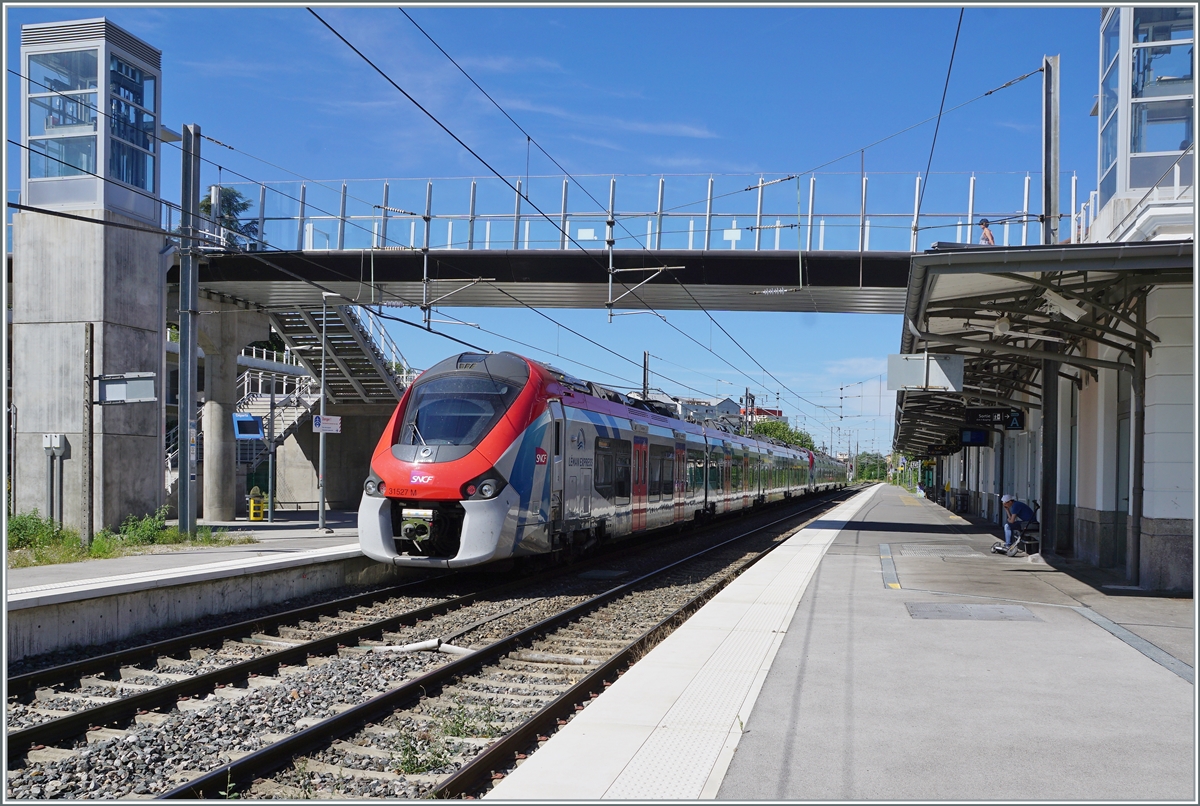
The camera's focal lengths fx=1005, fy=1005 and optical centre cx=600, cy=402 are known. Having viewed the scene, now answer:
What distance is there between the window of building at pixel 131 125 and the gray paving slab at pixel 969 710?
15.5 meters

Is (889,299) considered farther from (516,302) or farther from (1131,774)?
(1131,774)

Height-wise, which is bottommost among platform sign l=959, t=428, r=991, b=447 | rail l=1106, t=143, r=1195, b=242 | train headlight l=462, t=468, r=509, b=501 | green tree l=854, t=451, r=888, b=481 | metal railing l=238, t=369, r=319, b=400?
green tree l=854, t=451, r=888, b=481

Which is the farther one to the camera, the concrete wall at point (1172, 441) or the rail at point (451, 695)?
the concrete wall at point (1172, 441)

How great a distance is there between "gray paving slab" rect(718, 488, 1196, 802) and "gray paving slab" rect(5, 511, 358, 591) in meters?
8.04

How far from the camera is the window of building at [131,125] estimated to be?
18.8m

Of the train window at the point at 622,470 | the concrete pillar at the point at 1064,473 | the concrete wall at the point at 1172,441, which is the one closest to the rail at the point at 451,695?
the train window at the point at 622,470

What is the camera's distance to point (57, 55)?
18.6 m

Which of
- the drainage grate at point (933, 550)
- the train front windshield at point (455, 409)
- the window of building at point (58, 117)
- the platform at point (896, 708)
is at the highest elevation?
the window of building at point (58, 117)

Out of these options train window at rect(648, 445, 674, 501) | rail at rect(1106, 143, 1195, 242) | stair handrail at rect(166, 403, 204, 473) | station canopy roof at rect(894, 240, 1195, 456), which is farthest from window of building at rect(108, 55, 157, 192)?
rail at rect(1106, 143, 1195, 242)

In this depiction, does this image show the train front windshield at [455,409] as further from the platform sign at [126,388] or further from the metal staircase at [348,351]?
the metal staircase at [348,351]

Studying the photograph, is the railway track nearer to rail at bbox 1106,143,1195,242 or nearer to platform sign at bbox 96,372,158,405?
platform sign at bbox 96,372,158,405

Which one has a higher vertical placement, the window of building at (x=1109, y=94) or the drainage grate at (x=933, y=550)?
the window of building at (x=1109, y=94)

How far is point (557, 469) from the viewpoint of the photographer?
565 inches

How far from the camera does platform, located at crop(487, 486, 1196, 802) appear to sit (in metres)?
5.08
